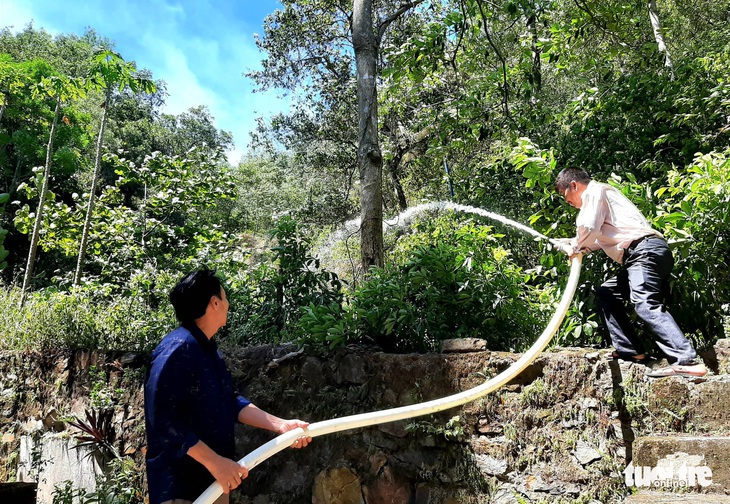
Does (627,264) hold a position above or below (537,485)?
above

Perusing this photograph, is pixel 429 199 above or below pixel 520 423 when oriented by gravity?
above

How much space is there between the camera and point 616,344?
2.94 metres

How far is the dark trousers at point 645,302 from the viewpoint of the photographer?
2721 mm

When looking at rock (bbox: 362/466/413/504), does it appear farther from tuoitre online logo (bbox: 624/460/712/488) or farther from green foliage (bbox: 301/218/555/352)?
tuoitre online logo (bbox: 624/460/712/488)

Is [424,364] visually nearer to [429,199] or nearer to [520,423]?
[520,423]

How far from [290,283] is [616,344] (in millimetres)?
2807

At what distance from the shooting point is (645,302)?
2852 millimetres

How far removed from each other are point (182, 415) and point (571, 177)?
256cm

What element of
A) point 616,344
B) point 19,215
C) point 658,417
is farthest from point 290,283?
point 19,215

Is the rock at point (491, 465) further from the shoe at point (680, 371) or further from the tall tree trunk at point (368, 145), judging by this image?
the tall tree trunk at point (368, 145)

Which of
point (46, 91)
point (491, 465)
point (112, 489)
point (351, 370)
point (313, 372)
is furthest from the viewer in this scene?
point (46, 91)

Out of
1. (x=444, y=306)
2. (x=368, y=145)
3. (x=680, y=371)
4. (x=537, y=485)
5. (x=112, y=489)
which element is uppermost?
(x=368, y=145)

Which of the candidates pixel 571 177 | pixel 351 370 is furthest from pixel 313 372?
pixel 571 177

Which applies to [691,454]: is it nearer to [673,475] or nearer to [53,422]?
[673,475]
